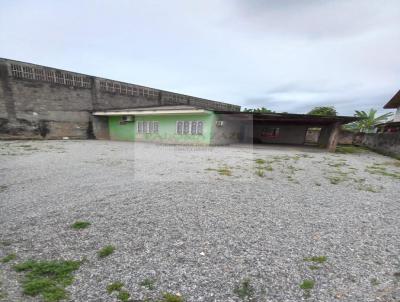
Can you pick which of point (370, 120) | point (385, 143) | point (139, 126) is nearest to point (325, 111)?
point (370, 120)

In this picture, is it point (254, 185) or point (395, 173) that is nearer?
point (254, 185)

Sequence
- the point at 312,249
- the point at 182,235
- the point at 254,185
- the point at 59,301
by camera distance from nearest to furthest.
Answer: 1. the point at 59,301
2. the point at 312,249
3. the point at 182,235
4. the point at 254,185

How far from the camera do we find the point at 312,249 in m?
2.53

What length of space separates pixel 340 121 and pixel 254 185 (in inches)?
406

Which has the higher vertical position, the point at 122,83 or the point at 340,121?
the point at 122,83

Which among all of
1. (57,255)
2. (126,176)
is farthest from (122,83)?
(57,255)

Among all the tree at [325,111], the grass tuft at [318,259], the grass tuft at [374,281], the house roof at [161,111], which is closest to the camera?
the grass tuft at [374,281]

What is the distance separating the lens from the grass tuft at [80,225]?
2.88 m

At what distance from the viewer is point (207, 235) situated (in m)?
2.78

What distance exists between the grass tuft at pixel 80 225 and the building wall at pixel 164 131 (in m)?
11.2

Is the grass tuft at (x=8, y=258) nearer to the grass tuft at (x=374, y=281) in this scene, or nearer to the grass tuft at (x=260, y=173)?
the grass tuft at (x=374, y=281)

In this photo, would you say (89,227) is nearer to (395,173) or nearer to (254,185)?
(254,185)

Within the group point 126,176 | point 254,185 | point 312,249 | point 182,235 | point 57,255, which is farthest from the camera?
point 126,176

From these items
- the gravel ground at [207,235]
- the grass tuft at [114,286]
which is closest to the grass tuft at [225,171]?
the gravel ground at [207,235]
